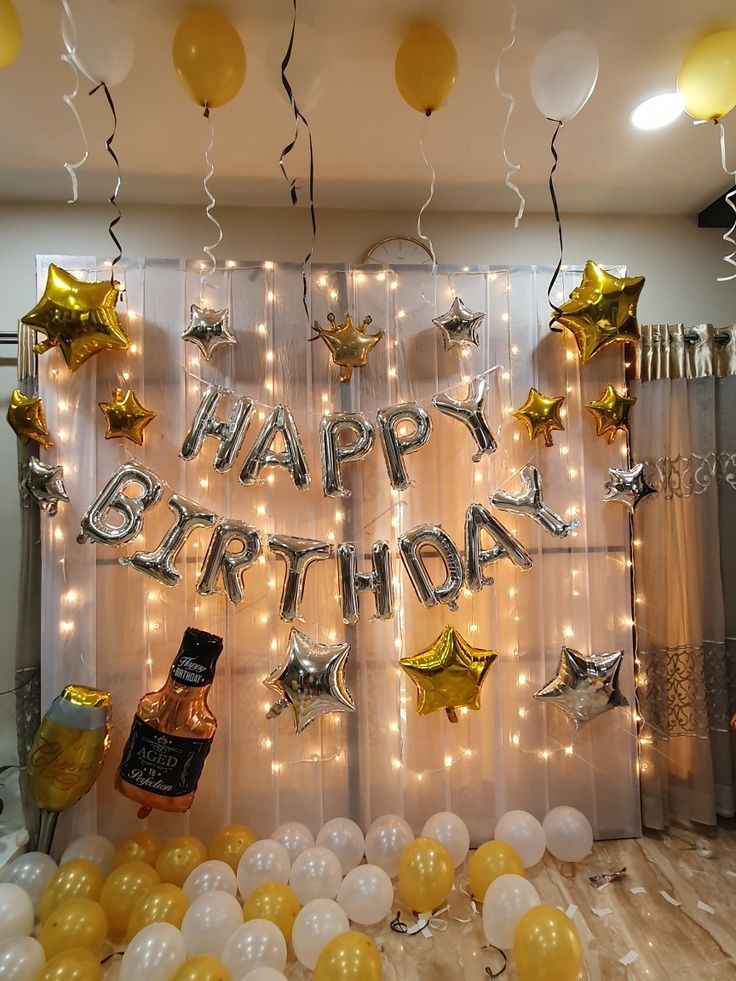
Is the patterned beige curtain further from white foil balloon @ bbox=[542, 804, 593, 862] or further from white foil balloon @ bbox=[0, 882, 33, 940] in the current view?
white foil balloon @ bbox=[0, 882, 33, 940]

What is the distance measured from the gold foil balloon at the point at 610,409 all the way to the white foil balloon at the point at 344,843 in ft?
5.88

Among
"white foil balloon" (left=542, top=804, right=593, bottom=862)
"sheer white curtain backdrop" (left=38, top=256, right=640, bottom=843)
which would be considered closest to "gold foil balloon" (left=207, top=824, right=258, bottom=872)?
"sheer white curtain backdrop" (left=38, top=256, right=640, bottom=843)

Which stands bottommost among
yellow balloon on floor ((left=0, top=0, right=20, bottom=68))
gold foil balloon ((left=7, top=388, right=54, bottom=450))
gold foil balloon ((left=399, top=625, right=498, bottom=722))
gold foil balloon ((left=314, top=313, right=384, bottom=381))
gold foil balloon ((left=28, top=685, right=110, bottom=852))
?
gold foil balloon ((left=28, top=685, right=110, bottom=852))

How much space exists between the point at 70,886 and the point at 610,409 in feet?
8.21

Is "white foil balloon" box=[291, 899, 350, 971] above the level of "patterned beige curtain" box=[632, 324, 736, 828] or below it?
below

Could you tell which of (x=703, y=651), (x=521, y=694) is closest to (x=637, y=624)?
(x=703, y=651)

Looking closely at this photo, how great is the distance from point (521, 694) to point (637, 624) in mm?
574

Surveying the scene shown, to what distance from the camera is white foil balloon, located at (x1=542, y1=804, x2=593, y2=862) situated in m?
1.96

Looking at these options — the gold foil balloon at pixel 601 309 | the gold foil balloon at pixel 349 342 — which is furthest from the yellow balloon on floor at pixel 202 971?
the gold foil balloon at pixel 601 309

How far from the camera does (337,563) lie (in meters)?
2.06

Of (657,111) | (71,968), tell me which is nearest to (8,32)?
(657,111)

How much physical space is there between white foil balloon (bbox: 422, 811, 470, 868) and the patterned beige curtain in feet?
2.74

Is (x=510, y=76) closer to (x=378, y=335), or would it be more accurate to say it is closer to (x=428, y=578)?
(x=378, y=335)

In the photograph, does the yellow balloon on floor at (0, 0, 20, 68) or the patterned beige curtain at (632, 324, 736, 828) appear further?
the patterned beige curtain at (632, 324, 736, 828)
